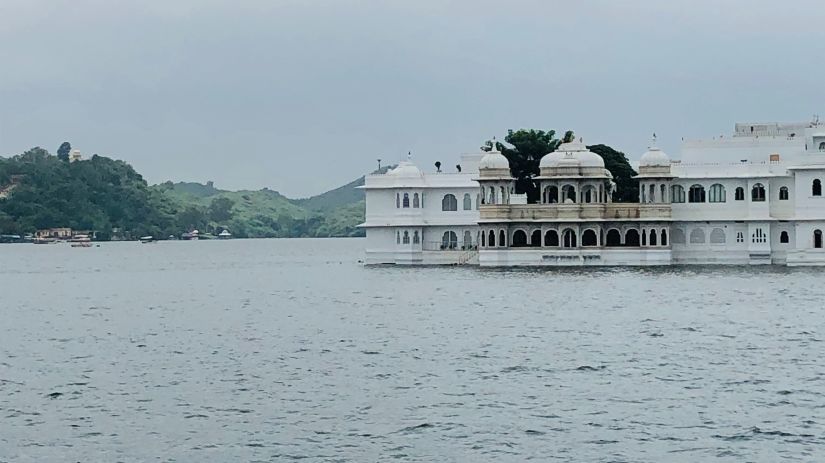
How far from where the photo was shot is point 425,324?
44.3 meters

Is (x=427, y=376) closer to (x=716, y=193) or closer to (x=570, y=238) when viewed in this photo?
(x=570, y=238)

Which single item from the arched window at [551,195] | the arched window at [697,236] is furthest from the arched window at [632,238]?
the arched window at [551,195]

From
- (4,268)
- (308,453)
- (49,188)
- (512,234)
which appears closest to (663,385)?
(308,453)

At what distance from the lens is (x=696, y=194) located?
76688mm

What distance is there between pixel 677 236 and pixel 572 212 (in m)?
6.08

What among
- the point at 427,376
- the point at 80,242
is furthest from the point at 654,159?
the point at 80,242

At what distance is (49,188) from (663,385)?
512 ft

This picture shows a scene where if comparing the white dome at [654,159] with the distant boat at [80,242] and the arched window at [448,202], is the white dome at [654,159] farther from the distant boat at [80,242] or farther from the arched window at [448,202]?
the distant boat at [80,242]

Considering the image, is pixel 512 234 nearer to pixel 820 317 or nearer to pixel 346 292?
pixel 346 292

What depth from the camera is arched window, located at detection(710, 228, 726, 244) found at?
76.1 m

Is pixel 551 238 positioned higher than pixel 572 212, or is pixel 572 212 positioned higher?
pixel 572 212

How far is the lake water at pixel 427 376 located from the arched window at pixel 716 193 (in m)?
17.0

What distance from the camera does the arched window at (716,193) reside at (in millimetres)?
76188

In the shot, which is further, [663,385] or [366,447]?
[663,385]
